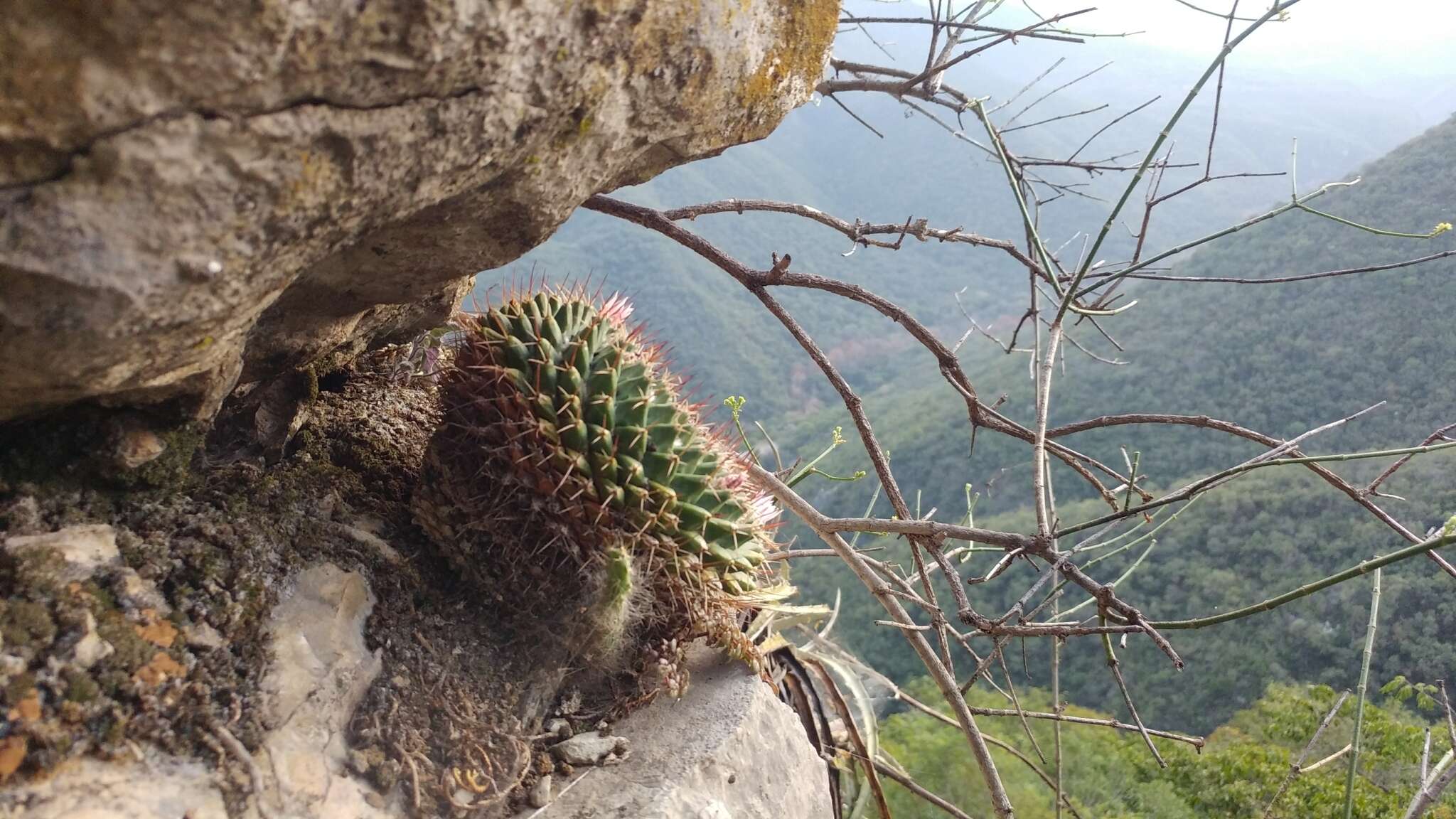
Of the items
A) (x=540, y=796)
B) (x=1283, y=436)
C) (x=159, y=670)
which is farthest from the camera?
(x=1283, y=436)

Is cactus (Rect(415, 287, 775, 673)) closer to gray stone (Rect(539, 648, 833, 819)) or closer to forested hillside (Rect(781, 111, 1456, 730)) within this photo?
gray stone (Rect(539, 648, 833, 819))

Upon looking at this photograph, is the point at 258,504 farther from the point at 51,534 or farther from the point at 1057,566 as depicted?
the point at 1057,566

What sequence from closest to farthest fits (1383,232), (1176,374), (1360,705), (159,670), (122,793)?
1. (122,793)
2. (159,670)
3. (1360,705)
4. (1383,232)
5. (1176,374)

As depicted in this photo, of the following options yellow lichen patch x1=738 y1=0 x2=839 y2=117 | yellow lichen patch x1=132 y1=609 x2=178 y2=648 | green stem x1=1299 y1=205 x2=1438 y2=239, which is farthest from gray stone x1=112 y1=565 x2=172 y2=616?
green stem x1=1299 y1=205 x2=1438 y2=239

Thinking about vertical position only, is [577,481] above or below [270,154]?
below

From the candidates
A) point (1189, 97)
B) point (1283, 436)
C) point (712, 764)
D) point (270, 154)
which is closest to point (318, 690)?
point (712, 764)

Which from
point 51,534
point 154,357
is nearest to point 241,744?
point 51,534

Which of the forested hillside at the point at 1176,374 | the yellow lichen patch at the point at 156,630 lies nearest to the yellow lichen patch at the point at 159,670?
the yellow lichen patch at the point at 156,630

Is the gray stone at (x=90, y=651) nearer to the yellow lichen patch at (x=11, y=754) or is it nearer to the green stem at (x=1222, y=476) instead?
the yellow lichen patch at (x=11, y=754)

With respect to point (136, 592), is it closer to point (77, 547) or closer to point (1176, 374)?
point (77, 547)
